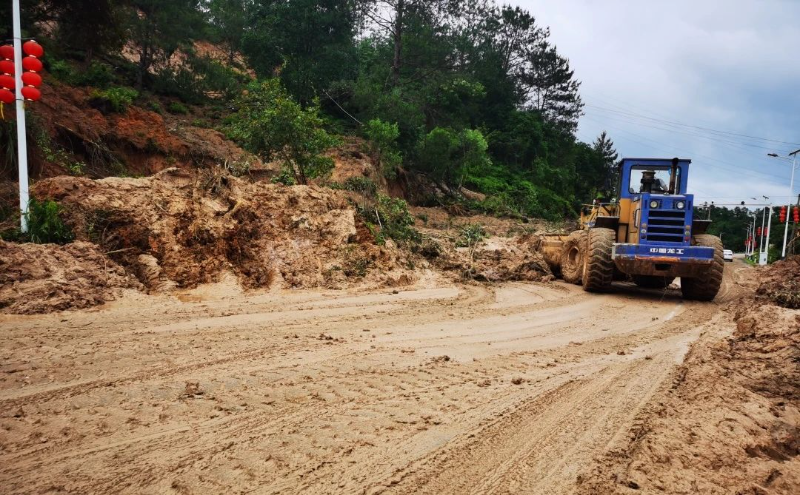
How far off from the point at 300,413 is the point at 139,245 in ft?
20.4

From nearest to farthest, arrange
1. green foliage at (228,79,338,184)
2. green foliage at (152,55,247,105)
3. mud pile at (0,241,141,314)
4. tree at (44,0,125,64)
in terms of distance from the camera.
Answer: mud pile at (0,241,141,314) < green foliage at (228,79,338,184) < tree at (44,0,125,64) < green foliage at (152,55,247,105)

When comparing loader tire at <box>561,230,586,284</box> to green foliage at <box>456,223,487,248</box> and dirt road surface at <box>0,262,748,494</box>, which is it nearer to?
green foliage at <box>456,223,487,248</box>

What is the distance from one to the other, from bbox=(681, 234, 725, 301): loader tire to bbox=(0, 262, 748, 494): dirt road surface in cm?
354

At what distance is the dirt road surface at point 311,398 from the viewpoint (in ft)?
9.61

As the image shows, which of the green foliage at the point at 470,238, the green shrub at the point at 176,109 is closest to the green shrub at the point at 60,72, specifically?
the green shrub at the point at 176,109

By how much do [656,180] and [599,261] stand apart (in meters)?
2.47

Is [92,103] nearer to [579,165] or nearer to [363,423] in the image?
[363,423]

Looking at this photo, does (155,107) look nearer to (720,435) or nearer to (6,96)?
(6,96)

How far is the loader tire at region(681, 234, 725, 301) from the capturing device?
34.3 ft

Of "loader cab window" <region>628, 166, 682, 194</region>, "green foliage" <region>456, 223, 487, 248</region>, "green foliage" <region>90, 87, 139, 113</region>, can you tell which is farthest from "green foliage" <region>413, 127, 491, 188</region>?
"loader cab window" <region>628, 166, 682, 194</region>

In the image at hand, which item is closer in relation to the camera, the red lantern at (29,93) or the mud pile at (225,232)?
the mud pile at (225,232)

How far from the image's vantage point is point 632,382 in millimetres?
4746

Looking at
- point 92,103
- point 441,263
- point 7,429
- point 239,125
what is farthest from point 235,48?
point 7,429

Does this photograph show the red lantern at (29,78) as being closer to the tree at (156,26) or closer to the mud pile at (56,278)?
the mud pile at (56,278)
